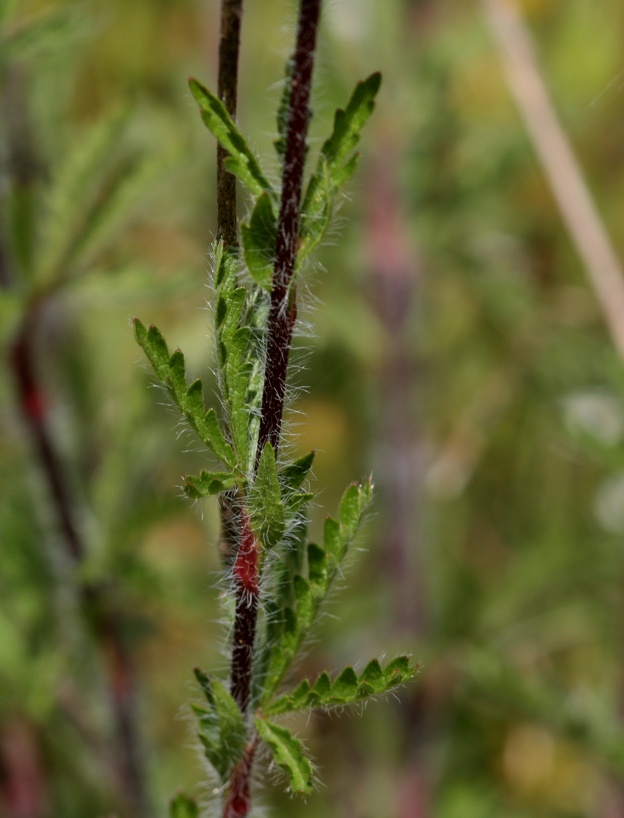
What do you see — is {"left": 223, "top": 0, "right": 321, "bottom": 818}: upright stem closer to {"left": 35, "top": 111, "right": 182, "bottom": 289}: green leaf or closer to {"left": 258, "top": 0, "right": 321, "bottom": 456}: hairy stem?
{"left": 258, "top": 0, "right": 321, "bottom": 456}: hairy stem

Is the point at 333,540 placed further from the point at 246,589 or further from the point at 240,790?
the point at 240,790

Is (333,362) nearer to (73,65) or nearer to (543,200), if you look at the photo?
(73,65)

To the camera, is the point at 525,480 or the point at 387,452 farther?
the point at 525,480

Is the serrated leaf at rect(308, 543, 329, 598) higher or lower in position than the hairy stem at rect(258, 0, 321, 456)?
lower

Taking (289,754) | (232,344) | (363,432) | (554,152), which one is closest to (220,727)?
(289,754)

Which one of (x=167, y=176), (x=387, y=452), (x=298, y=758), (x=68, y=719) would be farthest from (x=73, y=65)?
(x=298, y=758)

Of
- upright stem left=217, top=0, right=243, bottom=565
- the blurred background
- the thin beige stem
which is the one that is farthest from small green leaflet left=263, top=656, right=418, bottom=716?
the thin beige stem
